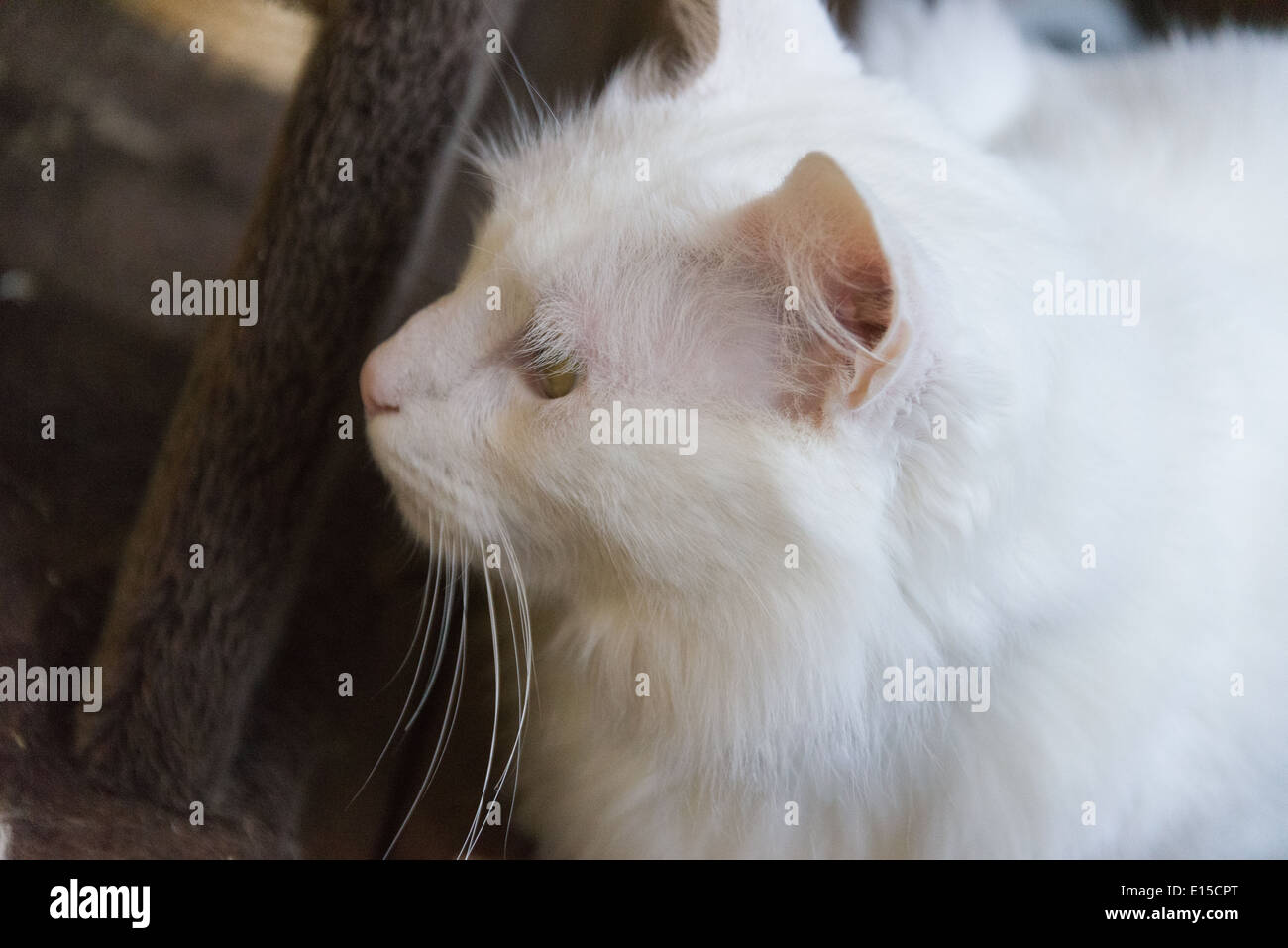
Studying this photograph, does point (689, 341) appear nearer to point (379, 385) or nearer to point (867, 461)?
point (867, 461)

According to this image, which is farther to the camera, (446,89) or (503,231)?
(446,89)

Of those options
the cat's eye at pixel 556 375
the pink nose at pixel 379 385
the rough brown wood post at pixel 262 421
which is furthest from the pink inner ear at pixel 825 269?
the rough brown wood post at pixel 262 421

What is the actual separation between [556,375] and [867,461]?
7.8 inches

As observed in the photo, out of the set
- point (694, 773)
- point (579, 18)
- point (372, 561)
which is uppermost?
point (579, 18)

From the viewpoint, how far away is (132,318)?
0.79 metres

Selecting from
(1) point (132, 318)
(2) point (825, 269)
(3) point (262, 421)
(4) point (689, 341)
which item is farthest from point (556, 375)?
(1) point (132, 318)

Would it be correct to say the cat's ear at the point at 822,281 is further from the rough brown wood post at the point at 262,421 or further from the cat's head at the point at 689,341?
the rough brown wood post at the point at 262,421

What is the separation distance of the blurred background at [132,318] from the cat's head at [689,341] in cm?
27

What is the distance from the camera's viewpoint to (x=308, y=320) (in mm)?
757
